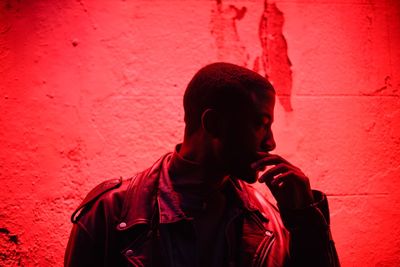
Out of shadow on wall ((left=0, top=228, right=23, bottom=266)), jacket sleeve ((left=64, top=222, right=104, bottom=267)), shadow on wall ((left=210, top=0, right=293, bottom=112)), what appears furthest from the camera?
shadow on wall ((left=210, top=0, right=293, bottom=112))

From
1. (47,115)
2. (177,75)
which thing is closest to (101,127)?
(47,115)

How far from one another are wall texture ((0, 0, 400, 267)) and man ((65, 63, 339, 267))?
0.75 meters

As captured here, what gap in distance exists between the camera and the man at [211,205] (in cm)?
123

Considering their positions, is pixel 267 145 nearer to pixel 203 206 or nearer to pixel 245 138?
pixel 245 138

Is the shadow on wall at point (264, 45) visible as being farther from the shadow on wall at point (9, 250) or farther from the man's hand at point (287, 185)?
the shadow on wall at point (9, 250)

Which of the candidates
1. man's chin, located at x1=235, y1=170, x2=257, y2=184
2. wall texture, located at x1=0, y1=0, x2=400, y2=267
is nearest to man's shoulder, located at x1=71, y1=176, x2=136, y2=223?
man's chin, located at x1=235, y1=170, x2=257, y2=184

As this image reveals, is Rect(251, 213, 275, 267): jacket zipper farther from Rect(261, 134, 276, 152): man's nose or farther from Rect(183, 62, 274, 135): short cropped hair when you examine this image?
Rect(183, 62, 274, 135): short cropped hair

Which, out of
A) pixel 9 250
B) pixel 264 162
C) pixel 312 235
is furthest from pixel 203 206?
pixel 9 250

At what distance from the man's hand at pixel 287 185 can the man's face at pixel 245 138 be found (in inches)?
2.1

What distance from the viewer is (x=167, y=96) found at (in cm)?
212

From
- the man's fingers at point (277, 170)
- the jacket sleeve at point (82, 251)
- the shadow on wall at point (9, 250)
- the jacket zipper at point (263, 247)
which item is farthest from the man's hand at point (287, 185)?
Result: the shadow on wall at point (9, 250)

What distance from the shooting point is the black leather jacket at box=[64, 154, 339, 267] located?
4.00 ft

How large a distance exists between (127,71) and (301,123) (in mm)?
1145

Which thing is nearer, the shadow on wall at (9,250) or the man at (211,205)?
the man at (211,205)
